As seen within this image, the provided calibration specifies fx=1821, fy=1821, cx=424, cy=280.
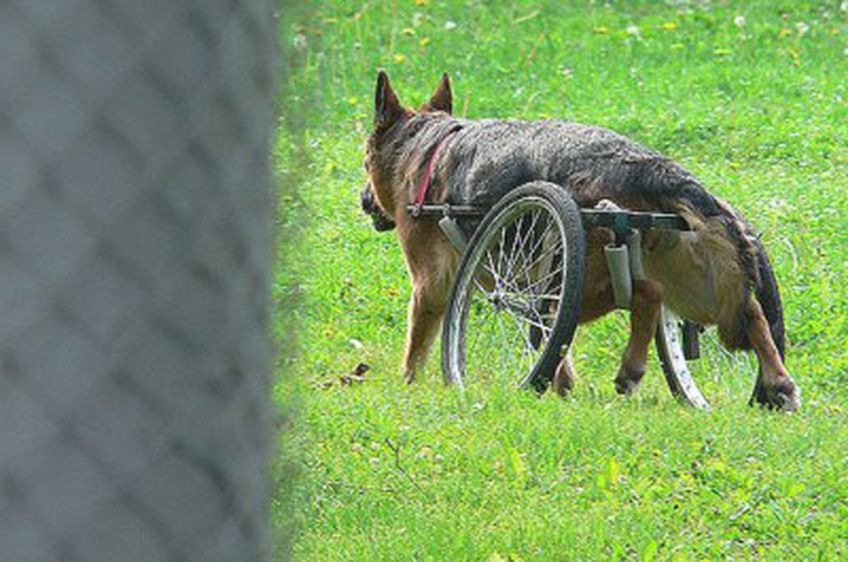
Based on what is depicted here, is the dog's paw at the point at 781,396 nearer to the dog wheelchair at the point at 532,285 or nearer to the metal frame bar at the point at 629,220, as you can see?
the dog wheelchair at the point at 532,285

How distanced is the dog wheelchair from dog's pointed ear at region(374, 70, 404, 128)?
0.89m

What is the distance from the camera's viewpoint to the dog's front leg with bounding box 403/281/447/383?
27.9ft

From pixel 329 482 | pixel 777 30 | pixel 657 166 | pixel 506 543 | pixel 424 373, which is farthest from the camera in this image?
pixel 777 30

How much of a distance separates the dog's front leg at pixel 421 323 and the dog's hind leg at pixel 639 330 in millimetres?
1467

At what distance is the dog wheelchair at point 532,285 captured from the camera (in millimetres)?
6914

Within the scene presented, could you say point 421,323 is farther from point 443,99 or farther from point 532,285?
point 443,99

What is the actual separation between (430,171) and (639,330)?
1.67 m

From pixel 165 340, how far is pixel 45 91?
22 centimetres

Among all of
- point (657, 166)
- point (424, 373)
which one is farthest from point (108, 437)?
point (424, 373)

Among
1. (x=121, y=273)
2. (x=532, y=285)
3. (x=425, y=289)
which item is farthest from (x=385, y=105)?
(x=121, y=273)

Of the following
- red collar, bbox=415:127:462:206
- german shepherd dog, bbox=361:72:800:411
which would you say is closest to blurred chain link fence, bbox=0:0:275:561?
german shepherd dog, bbox=361:72:800:411

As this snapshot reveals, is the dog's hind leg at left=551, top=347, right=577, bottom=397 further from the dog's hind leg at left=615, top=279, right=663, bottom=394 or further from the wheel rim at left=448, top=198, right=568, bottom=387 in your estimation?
the dog's hind leg at left=615, top=279, right=663, bottom=394

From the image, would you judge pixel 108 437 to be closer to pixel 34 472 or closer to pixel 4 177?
pixel 34 472

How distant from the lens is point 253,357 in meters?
1.59
